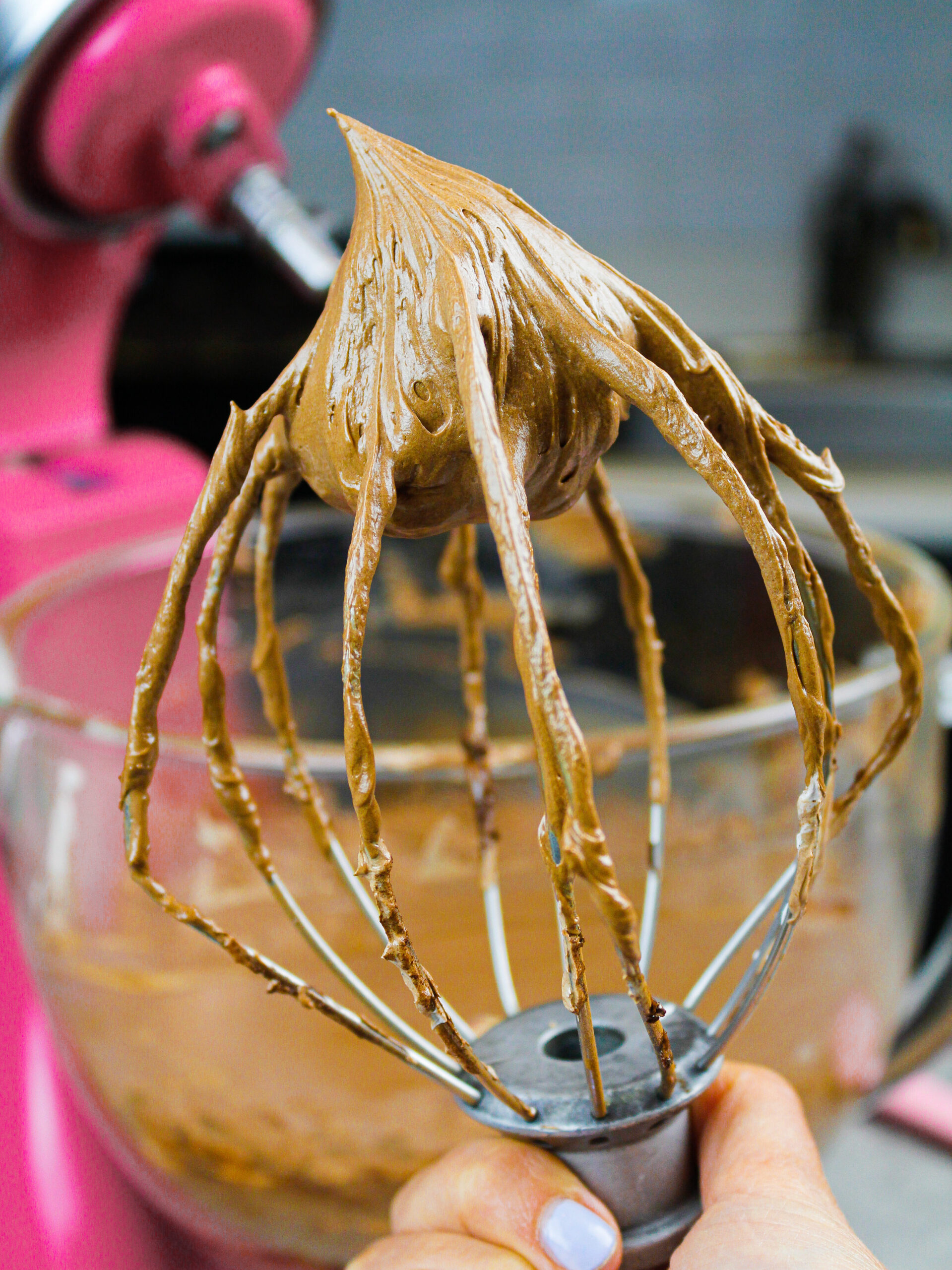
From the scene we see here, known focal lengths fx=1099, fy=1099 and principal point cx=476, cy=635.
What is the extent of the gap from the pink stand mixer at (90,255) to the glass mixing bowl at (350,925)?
3 centimetres

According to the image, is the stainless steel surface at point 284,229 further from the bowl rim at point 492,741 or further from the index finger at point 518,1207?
the index finger at point 518,1207

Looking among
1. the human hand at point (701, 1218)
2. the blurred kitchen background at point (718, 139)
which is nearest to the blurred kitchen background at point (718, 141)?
the blurred kitchen background at point (718, 139)

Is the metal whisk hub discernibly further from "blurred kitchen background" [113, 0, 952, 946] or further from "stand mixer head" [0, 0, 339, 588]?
"blurred kitchen background" [113, 0, 952, 946]

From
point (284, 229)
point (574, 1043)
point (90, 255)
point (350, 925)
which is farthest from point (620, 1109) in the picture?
point (90, 255)

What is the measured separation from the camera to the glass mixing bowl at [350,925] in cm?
24

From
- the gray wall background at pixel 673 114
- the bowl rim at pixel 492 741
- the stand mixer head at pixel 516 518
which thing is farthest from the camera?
the gray wall background at pixel 673 114

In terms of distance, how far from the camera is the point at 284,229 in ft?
0.96

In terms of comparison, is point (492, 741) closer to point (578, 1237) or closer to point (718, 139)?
point (578, 1237)

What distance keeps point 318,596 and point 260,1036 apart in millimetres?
199

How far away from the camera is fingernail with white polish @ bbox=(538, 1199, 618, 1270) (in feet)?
0.48

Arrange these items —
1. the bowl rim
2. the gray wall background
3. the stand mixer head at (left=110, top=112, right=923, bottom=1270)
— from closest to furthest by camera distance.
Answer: the stand mixer head at (left=110, top=112, right=923, bottom=1270) → the bowl rim → the gray wall background

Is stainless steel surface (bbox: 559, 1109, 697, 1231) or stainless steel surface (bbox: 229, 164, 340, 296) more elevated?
stainless steel surface (bbox: 229, 164, 340, 296)

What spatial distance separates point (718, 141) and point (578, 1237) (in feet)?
2.96

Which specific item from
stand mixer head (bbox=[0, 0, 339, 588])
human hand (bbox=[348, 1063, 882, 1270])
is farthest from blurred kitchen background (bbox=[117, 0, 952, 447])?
human hand (bbox=[348, 1063, 882, 1270])
